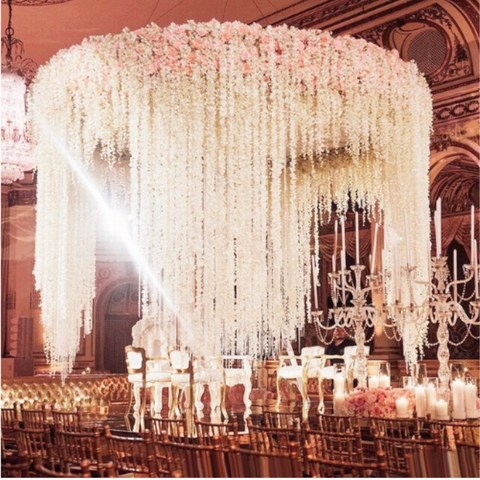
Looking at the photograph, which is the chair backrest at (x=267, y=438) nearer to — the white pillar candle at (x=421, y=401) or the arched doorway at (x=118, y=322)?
the white pillar candle at (x=421, y=401)

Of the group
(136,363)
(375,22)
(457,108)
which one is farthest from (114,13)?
(457,108)

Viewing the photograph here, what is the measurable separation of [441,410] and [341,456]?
1214mm

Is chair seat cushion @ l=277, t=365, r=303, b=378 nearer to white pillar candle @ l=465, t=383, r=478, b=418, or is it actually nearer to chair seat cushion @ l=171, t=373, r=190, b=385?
chair seat cushion @ l=171, t=373, r=190, b=385

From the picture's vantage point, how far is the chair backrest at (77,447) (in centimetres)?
434

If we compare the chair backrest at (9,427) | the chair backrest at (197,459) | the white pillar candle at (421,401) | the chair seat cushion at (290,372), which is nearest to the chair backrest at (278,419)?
the white pillar candle at (421,401)

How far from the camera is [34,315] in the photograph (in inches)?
553

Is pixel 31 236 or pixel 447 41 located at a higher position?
pixel 447 41

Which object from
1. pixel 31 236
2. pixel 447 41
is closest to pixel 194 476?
pixel 447 41

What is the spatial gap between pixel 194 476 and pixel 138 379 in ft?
13.0

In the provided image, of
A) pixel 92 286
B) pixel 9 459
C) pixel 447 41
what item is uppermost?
pixel 447 41

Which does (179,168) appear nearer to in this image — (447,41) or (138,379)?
(138,379)

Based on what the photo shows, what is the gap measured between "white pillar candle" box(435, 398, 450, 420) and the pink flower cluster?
48 cm

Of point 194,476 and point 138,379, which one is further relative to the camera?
point 138,379

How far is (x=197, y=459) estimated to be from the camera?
4.09 meters
